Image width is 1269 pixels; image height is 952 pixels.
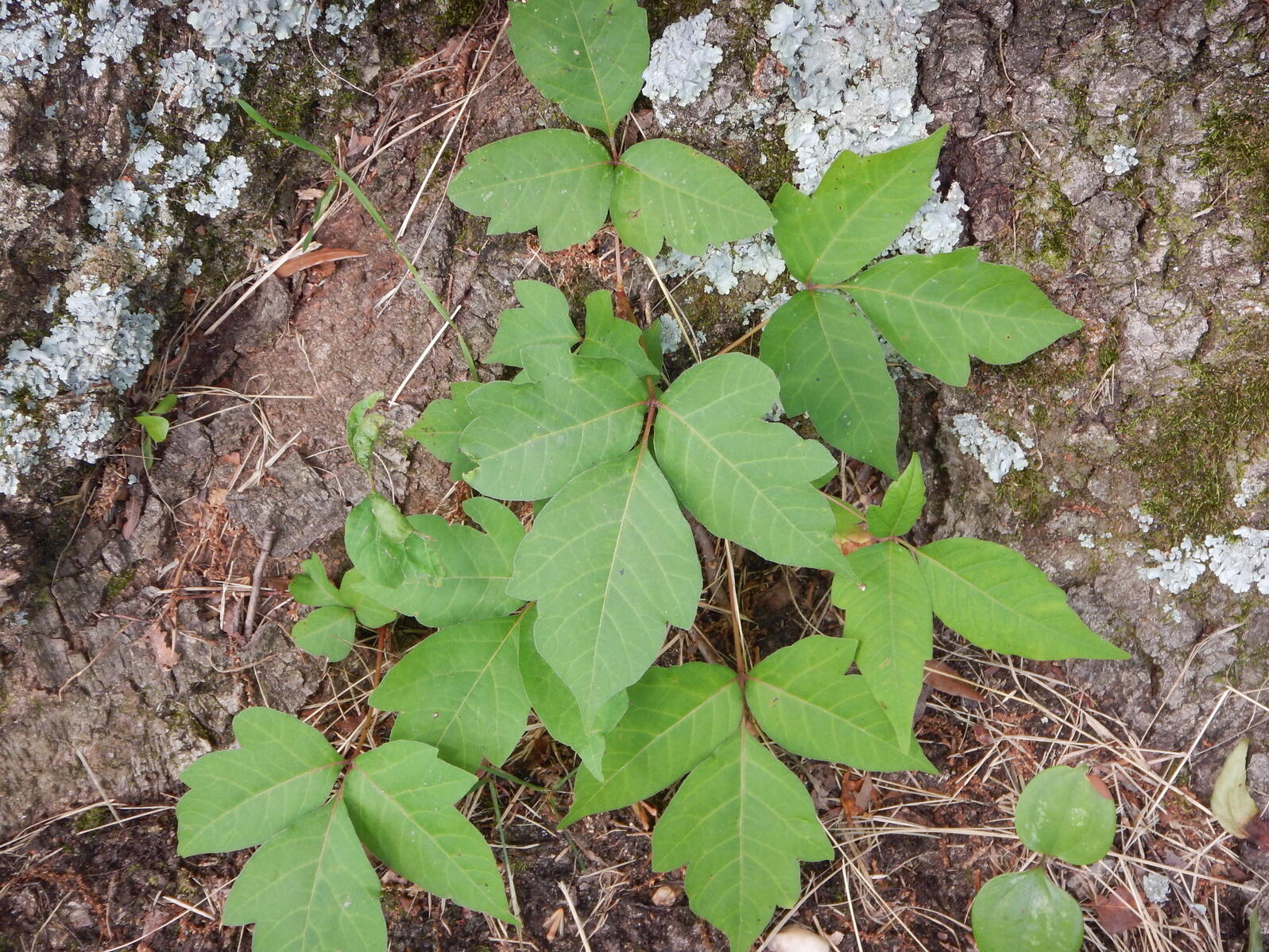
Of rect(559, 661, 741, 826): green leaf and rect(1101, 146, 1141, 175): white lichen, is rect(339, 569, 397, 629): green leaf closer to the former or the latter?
rect(559, 661, 741, 826): green leaf

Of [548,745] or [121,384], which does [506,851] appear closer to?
[548,745]

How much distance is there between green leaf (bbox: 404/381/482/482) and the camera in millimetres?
1647

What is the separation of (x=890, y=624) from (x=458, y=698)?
80cm

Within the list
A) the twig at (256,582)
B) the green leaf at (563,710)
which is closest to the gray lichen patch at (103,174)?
the twig at (256,582)

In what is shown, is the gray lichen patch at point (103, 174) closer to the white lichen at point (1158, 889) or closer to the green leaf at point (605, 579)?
the green leaf at point (605, 579)

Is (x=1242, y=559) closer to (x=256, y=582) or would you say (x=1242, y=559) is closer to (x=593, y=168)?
(x=593, y=168)

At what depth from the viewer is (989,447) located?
173 cm

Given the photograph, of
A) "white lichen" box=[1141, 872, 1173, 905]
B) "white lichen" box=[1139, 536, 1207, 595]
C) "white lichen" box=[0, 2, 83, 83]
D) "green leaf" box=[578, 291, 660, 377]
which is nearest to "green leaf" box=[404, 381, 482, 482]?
"green leaf" box=[578, 291, 660, 377]

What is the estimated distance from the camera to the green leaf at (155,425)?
1732 millimetres

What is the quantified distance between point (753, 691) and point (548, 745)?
491 millimetres

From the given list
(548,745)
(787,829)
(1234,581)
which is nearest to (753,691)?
(787,829)

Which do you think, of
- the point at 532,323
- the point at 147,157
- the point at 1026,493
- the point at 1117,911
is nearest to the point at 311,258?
the point at 147,157

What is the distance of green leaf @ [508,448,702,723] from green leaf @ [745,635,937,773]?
1.04 feet

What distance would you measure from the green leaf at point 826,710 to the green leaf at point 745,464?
26cm
